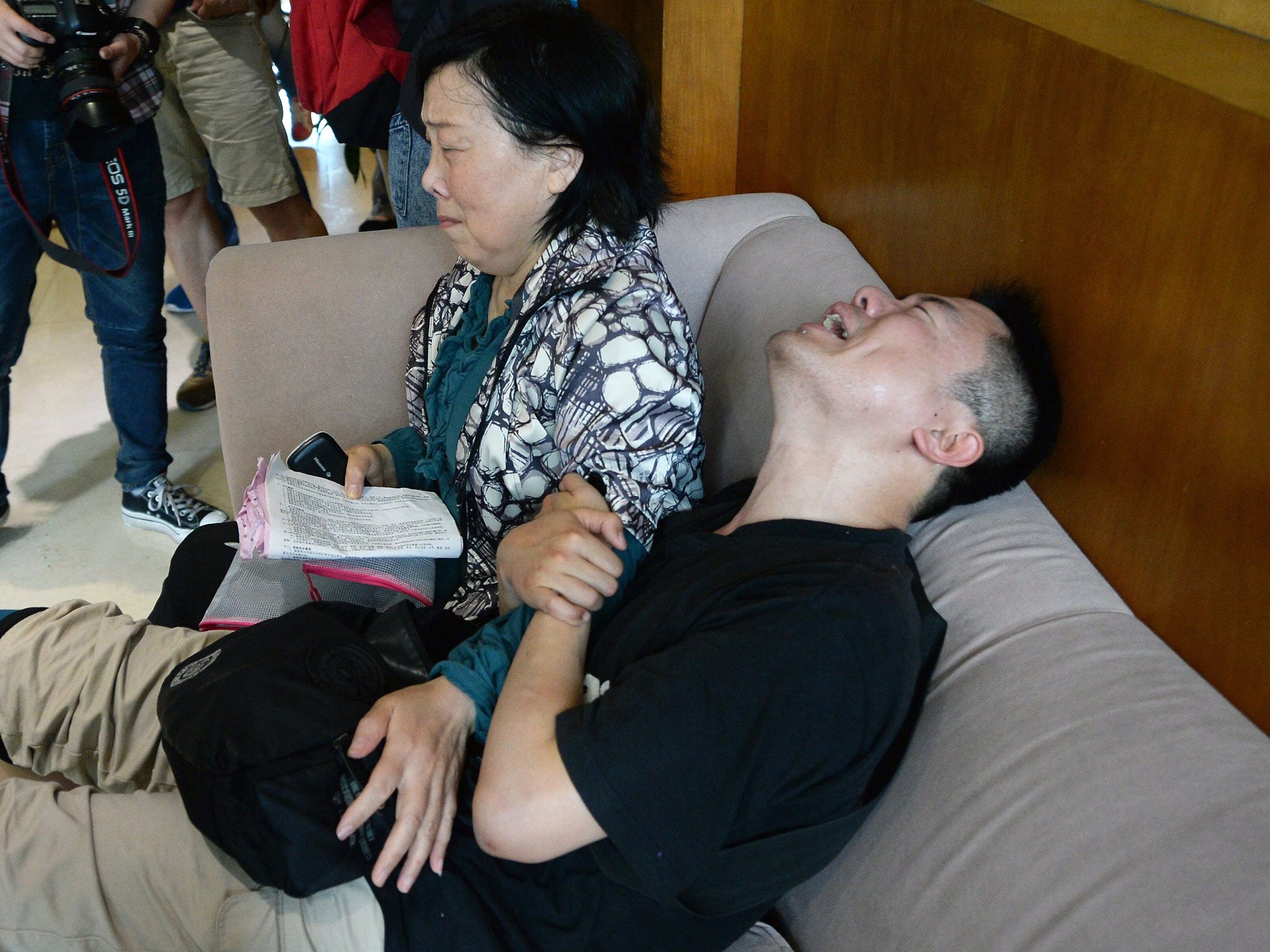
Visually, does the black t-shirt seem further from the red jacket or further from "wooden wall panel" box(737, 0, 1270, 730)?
the red jacket

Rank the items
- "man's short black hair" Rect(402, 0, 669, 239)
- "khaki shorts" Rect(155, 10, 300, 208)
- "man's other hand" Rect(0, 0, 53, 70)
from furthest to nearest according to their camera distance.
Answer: "khaki shorts" Rect(155, 10, 300, 208) < "man's other hand" Rect(0, 0, 53, 70) < "man's short black hair" Rect(402, 0, 669, 239)

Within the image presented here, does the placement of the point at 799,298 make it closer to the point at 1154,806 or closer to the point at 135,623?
the point at 1154,806

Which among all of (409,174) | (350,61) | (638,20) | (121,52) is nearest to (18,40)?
(121,52)

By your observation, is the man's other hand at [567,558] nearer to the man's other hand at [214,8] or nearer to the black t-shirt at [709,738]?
the black t-shirt at [709,738]

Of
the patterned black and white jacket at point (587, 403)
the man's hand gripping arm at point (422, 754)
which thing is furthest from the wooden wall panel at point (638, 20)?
the man's hand gripping arm at point (422, 754)

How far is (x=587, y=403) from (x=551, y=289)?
0.61 feet

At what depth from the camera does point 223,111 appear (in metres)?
2.48

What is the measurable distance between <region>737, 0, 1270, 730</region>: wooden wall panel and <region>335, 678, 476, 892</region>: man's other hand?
661mm

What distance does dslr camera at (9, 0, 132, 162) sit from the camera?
1658 mm

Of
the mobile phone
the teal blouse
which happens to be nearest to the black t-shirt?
the teal blouse

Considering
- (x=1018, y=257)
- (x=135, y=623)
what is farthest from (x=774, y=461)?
(x=135, y=623)

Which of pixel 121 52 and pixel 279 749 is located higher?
pixel 121 52

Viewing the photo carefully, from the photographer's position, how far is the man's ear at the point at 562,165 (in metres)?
1.24

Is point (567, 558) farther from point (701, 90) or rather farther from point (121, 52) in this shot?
point (121, 52)
